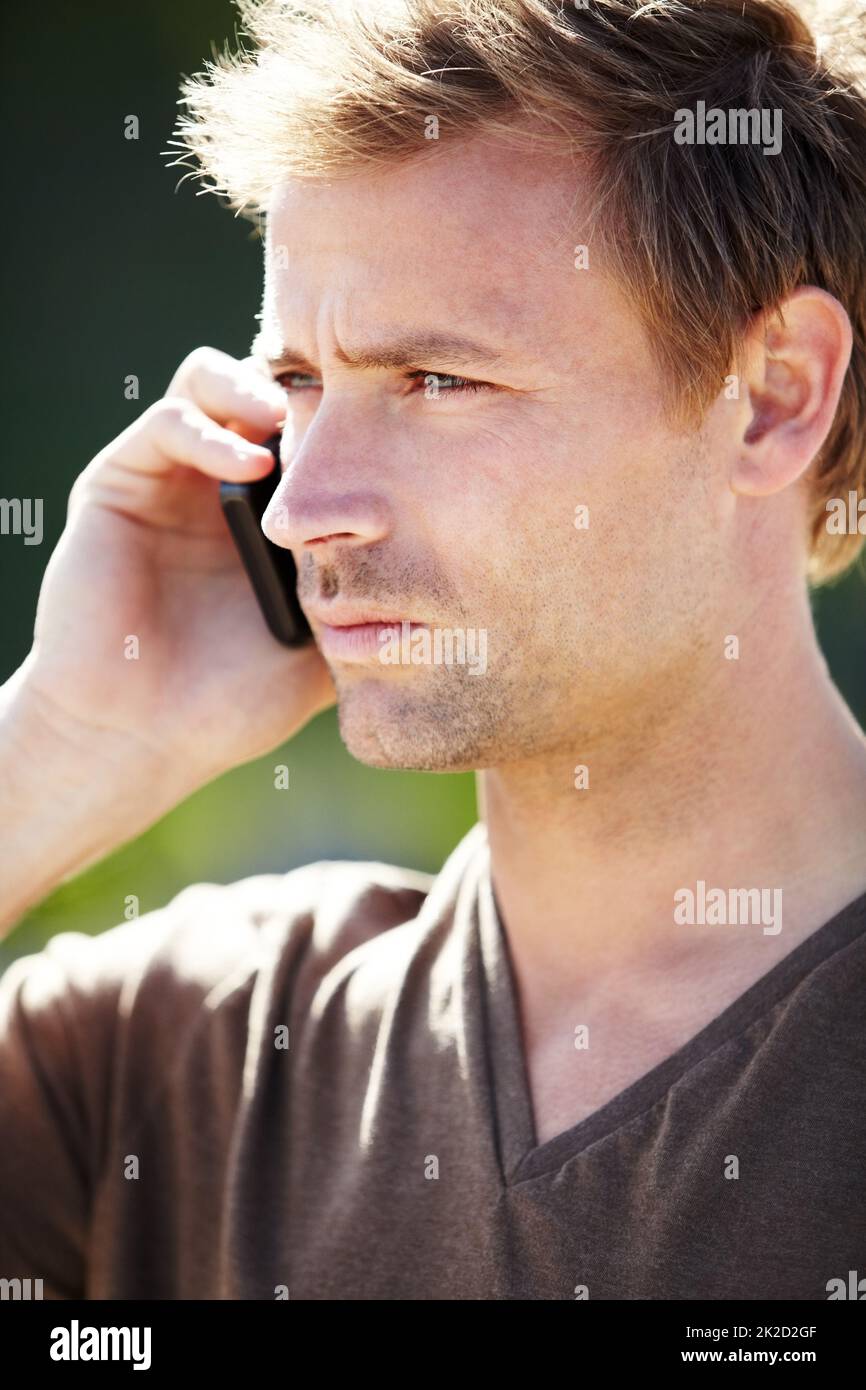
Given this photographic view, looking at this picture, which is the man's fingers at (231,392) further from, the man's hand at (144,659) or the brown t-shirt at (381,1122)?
the brown t-shirt at (381,1122)

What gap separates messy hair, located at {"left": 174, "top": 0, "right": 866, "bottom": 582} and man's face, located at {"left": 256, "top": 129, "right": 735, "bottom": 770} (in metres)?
0.04

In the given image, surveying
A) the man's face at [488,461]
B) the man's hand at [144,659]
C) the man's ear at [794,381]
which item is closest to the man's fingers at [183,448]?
the man's hand at [144,659]

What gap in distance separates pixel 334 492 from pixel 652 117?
669mm

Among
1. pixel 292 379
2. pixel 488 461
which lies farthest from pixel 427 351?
pixel 292 379

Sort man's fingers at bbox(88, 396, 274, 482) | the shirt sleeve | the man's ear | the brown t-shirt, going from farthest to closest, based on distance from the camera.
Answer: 1. the shirt sleeve
2. man's fingers at bbox(88, 396, 274, 482)
3. the man's ear
4. the brown t-shirt

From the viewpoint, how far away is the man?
186 centimetres

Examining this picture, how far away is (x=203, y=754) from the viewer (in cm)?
239

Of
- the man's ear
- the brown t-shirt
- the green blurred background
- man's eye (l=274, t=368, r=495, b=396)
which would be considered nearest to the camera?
the brown t-shirt

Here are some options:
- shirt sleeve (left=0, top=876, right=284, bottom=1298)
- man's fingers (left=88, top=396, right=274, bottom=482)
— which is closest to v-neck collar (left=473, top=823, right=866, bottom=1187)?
shirt sleeve (left=0, top=876, right=284, bottom=1298)

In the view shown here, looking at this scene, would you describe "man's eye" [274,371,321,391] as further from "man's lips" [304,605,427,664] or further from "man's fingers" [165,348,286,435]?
"man's lips" [304,605,427,664]

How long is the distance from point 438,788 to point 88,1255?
2.77 m

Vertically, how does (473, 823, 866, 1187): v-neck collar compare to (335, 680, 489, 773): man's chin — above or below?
below

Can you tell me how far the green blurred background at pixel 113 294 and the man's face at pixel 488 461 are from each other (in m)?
2.75

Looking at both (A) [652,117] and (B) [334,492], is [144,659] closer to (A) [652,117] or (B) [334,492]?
(B) [334,492]
